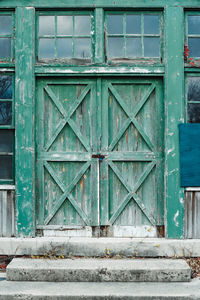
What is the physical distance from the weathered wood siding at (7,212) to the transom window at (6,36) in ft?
7.02

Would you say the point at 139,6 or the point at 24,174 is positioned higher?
the point at 139,6

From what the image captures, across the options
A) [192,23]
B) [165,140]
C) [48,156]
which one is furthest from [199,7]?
[48,156]

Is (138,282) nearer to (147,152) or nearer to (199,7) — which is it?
(147,152)

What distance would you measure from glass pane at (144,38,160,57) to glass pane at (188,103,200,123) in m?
0.96

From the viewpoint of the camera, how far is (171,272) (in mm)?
4625

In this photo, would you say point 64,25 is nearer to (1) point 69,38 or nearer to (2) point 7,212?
(1) point 69,38

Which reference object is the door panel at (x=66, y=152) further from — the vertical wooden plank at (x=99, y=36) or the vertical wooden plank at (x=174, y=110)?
the vertical wooden plank at (x=174, y=110)

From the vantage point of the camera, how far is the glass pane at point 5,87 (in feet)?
18.1

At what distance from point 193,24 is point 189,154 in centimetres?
204

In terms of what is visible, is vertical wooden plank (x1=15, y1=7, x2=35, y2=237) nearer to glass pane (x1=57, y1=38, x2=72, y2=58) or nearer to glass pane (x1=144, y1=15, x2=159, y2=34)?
glass pane (x1=57, y1=38, x2=72, y2=58)

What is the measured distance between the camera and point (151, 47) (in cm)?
554

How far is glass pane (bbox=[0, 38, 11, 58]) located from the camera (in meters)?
5.54

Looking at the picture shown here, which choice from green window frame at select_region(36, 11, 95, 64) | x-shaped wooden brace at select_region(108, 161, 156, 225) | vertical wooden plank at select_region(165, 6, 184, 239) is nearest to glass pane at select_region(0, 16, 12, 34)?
green window frame at select_region(36, 11, 95, 64)

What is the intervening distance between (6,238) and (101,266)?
1605 millimetres
